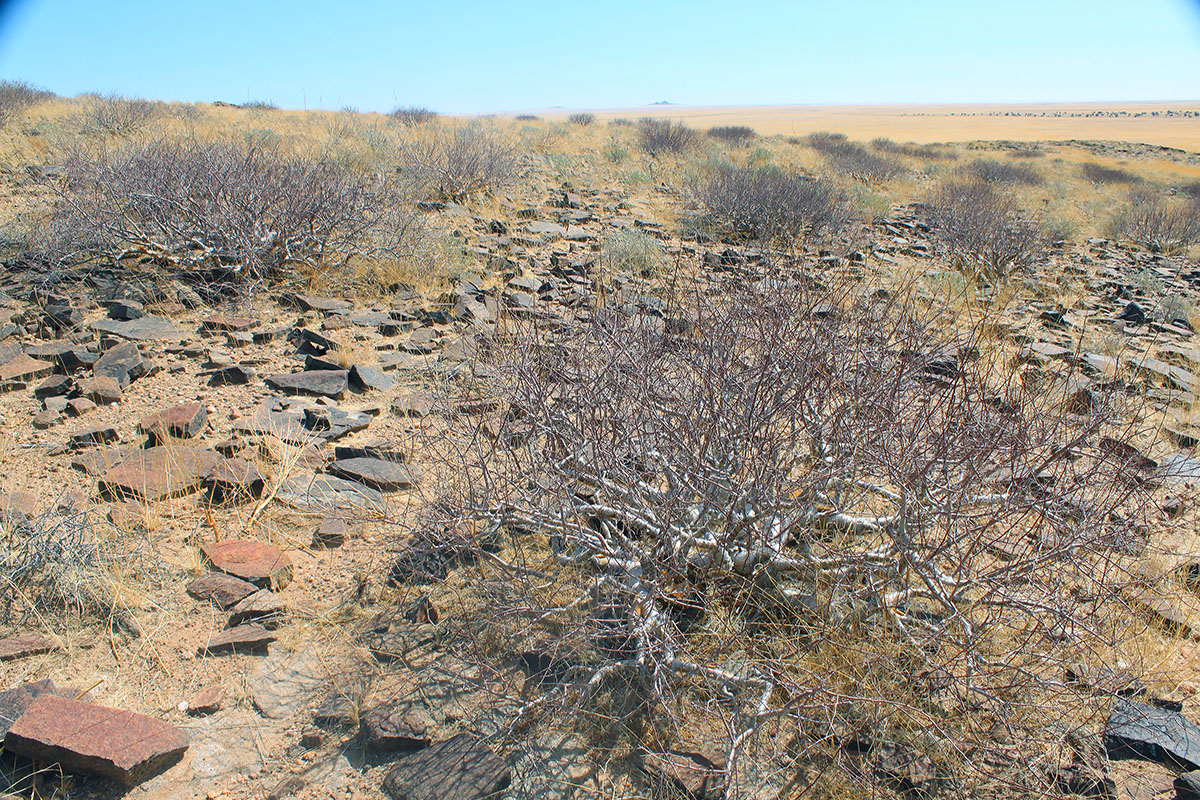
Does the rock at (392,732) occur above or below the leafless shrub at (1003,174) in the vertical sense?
below

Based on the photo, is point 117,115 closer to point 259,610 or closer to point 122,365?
point 122,365

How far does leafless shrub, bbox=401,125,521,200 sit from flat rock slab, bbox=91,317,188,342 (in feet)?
19.2

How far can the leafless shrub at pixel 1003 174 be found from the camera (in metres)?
20.4

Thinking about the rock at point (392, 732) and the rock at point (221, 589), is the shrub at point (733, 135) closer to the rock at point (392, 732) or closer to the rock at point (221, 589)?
the rock at point (221, 589)

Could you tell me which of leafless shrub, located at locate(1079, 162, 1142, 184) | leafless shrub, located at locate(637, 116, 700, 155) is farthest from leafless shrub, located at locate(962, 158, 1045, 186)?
leafless shrub, located at locate(637, 116, 700, 155)

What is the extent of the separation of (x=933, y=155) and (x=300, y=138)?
2478 centimetres

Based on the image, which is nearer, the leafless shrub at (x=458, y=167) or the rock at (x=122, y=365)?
the rock at (x=122, y=365)

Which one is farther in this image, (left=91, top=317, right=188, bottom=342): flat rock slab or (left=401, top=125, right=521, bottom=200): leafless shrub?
(left=401, top=125, right=521, bottom=200): leafless shrub

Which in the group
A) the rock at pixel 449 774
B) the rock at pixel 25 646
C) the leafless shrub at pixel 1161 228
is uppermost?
the leafless shrub at pixel 1161 228

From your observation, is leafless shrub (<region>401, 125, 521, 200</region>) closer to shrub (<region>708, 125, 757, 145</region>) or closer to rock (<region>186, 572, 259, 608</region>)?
rock (<region>186, 572, 259, 608</region>)

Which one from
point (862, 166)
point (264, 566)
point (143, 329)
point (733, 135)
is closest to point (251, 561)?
point (264, 566)

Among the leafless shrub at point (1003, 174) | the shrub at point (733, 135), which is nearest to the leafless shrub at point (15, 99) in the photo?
the shrub at point (733, 135)

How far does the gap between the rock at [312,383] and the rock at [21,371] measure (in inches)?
55.7

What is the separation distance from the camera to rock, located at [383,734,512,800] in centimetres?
199
